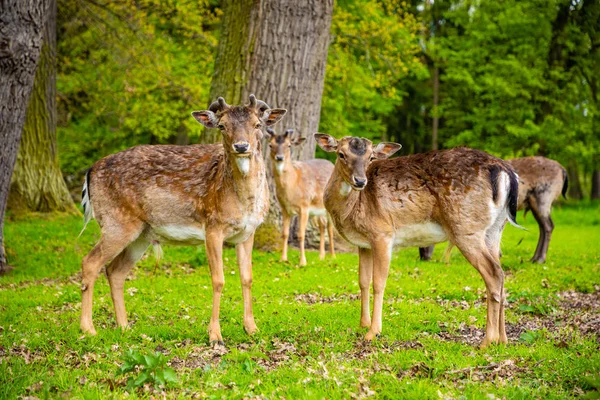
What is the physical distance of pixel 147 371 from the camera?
4.73m

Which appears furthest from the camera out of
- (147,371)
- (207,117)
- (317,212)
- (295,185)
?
(317,212)

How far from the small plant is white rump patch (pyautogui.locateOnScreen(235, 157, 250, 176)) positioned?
2.07 metres

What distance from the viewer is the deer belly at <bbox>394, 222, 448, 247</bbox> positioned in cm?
648

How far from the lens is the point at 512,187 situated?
247 inches

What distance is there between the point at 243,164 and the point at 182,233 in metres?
1.12

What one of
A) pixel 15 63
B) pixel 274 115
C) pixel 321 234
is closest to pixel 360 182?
pixel 274 115

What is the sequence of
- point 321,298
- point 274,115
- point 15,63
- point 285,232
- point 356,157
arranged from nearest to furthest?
1. point 356,157
2. point 274,115
3. point 321,298
4. point 15,63
5. point 285,232

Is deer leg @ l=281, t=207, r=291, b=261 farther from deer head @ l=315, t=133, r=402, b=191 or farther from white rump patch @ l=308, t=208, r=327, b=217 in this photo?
deer head @ l=315, t=133, r=402, b=191

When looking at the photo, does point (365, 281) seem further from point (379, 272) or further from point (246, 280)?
point (246, 280)

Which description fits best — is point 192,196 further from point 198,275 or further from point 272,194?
point 272,194

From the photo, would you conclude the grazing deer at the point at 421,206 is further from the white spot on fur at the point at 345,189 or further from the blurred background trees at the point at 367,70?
the blurred background trees at the point at 367,70

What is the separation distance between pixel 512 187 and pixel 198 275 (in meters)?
5.19

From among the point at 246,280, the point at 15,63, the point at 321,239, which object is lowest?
the point at 321,239

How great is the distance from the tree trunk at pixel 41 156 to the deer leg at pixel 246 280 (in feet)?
29.8
